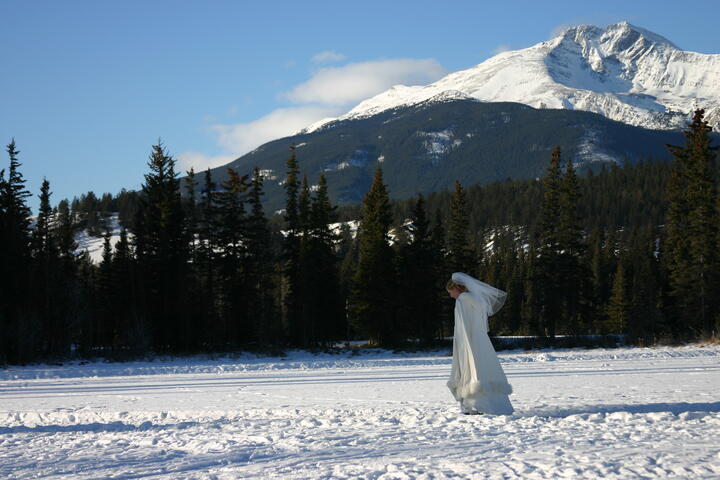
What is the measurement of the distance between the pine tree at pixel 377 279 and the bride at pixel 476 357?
36544 millimetres

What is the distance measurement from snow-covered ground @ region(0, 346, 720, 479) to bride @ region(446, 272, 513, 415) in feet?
1.19

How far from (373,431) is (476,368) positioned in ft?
7.01

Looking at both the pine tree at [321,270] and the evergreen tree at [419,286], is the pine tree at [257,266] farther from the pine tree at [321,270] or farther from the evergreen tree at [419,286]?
the evergreen tree at [419,286]

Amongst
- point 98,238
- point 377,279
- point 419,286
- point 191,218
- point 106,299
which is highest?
point 98,238

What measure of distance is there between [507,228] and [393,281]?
425 feet

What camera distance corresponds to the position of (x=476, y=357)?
1119 cm

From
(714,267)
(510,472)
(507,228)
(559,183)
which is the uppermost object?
(507,228)

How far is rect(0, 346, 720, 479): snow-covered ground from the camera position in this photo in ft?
25.4

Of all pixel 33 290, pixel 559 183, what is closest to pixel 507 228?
pixel 559 183

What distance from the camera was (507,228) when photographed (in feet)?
569

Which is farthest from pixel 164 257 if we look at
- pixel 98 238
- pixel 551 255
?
pixel 98 238

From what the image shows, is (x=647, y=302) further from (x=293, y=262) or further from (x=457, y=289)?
(x=457, y=289)

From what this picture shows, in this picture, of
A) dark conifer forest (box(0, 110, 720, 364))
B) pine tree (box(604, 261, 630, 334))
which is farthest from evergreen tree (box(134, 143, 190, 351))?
pine tree (box(604, 261, 630, 334))

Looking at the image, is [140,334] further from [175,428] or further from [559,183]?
[559,183]
